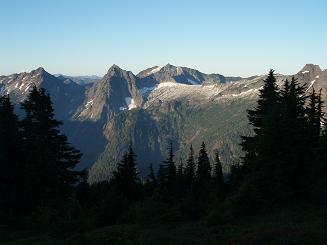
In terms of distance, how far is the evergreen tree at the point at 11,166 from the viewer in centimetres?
3947

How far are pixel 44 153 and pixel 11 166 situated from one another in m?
4.19

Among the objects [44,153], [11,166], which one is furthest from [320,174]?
[11,166]

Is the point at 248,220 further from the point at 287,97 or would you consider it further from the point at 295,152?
the point at 287,97

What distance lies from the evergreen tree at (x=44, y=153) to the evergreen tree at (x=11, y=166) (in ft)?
2.70

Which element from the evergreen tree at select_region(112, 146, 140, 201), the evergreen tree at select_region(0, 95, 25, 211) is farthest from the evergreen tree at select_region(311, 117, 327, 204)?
the evergreen tree at select_region(0, 95, 25, 211)

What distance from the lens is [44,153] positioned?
126 ft

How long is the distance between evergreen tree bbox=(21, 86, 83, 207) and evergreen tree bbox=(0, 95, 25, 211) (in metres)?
0.82

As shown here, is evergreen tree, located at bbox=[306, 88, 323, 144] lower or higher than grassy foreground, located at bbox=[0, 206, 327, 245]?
Answer: higher

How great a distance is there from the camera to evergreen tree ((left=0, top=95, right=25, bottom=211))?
39469 mm

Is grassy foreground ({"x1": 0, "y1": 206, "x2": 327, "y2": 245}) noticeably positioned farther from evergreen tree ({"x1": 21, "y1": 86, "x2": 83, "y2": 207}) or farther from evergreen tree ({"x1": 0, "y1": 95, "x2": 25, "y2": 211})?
evergreen tree ({"x1": 0, "y1": 95, "x2": 25, "y2": 211})

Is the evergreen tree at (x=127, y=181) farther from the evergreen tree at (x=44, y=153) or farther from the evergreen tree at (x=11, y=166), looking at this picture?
the evergreen tree at (x=11, y=166)

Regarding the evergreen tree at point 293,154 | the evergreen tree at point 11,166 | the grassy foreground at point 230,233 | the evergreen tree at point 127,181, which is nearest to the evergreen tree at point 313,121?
the evergreen tree at point 293,154

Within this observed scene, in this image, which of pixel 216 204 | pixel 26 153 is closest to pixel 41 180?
pixel 26 153

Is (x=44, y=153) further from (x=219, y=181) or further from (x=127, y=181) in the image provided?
(x=219, y=181)
